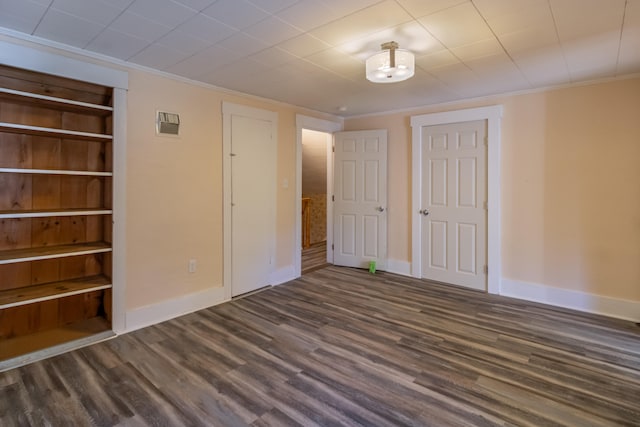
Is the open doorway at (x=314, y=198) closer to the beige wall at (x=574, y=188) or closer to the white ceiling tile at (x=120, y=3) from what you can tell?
the beige wall at (x=574, y=188)

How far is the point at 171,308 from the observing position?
3.18 metres

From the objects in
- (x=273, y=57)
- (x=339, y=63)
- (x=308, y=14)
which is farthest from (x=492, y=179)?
(x=308, y=14)

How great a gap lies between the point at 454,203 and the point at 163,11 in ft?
11.8

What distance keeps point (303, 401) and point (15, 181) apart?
270cm

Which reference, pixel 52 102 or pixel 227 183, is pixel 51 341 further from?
pixel 227 183

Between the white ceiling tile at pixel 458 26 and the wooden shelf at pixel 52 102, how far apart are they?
2.56 m

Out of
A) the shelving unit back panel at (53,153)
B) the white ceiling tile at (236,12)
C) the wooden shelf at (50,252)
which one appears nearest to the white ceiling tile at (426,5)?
the white ceiling tile at (236,12)

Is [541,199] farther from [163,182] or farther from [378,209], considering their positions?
[163,182]

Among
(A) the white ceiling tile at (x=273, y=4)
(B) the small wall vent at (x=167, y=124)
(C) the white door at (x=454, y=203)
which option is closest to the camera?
(A) the white ceiling tile at (x=273, y=4)

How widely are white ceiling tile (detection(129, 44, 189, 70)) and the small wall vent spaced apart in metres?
0.41

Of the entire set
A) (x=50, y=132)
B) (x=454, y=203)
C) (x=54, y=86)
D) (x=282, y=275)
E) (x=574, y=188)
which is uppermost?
(x=54, y=86)

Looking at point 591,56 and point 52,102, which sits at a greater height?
point 591,56

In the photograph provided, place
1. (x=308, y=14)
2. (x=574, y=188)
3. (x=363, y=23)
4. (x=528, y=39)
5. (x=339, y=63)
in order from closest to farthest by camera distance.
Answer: (x=308, y=14) < (x=363, y=23) < (x=528, y=39) < (x=339, y=63) < (x=574, y=188)

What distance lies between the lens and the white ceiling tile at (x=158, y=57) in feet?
8.29
